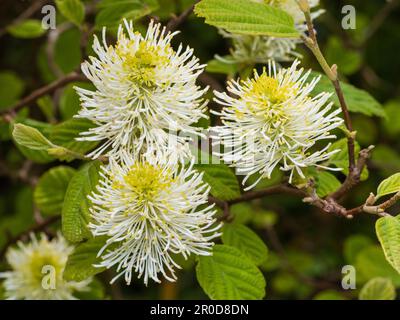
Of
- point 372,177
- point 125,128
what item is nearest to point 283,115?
point 125,128

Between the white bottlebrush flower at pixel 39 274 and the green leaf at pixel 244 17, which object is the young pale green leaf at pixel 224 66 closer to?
the green leaf at pixel 244 17

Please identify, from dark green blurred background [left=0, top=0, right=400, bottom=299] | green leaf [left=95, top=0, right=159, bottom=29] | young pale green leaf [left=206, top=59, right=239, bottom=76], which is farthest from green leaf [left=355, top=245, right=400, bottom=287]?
green leaf [left=95, top=0, right=159, bottom=29]

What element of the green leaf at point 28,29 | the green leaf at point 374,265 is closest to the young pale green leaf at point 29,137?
the green leaf at point 28,29

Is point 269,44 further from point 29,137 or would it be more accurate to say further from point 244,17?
point 29,137

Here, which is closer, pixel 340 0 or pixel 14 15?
pixel 14 15

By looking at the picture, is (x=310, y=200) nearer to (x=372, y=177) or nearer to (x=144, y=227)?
(x=144, y=227)

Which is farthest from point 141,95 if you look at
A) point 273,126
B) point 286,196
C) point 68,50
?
point 286,196
